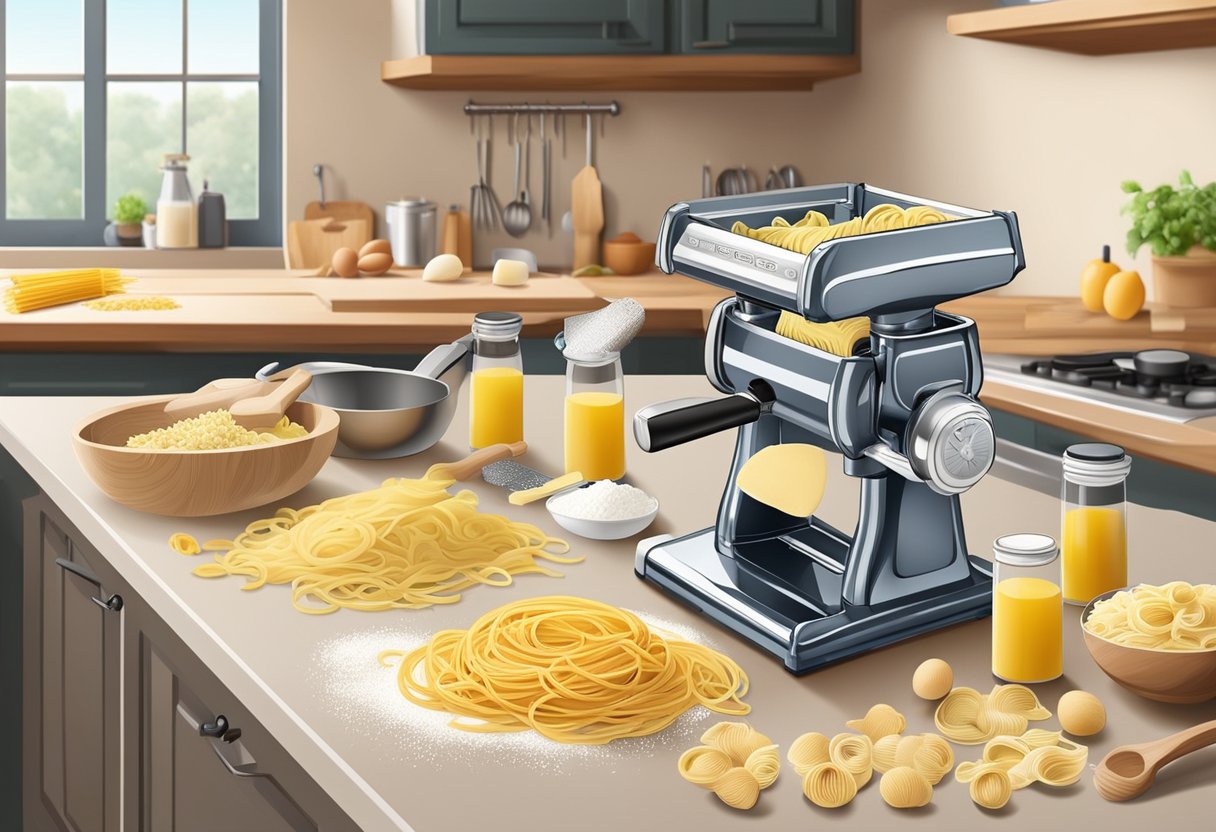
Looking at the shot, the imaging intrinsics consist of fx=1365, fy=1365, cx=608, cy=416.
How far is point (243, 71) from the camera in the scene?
4.47 metres

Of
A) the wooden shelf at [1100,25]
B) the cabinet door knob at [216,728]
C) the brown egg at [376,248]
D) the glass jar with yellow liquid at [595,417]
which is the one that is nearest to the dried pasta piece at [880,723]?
the cabinet door knob at [216,728]

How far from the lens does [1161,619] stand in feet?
3.75

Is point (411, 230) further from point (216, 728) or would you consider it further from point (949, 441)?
point (949, 441)

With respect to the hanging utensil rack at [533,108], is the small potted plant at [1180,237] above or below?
below

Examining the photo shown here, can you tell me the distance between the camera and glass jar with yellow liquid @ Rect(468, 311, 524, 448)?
192cm

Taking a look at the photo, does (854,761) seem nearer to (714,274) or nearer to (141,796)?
(714,274)

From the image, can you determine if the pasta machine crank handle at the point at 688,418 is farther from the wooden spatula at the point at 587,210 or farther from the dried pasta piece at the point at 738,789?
the wooden spatula at the point at 587,210

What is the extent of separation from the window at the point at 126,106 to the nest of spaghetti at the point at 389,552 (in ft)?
10.4

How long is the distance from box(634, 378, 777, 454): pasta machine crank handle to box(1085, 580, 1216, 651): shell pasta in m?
0.36

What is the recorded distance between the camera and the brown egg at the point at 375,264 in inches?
157

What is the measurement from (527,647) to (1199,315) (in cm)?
228

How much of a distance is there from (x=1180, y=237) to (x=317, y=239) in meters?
2.53

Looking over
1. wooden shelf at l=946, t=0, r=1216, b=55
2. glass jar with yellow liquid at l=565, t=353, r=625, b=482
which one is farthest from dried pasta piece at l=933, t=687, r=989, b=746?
wooden shelf at l=946, t=0, r=1216, b=55

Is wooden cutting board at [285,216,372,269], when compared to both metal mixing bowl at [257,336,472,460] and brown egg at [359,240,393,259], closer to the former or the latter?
brown egg at [359,240,393,259]
